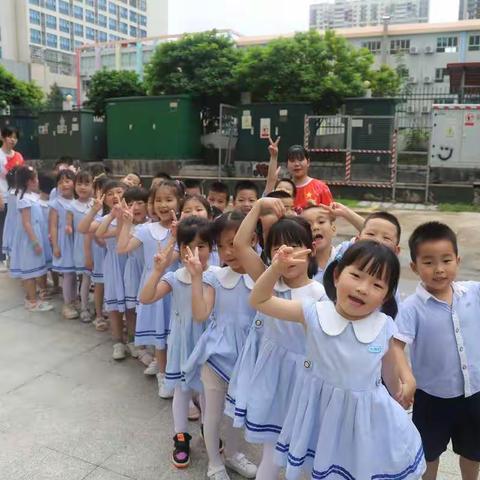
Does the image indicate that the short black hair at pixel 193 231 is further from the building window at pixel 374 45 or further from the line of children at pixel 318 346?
the building window at pixel 374 45

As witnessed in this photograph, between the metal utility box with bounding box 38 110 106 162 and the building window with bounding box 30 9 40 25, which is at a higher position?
the building window with bounding box 30 9 40 25

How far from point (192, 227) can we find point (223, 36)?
14.7 meters

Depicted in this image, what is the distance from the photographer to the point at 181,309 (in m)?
2.54

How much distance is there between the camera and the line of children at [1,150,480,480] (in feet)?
5.41

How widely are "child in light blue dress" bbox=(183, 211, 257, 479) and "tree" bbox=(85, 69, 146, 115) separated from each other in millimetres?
15920

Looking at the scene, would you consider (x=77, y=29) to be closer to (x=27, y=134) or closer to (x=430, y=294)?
(x=27, y=134)

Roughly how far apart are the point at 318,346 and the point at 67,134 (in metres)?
15.1

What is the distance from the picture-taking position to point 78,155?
15383 mm

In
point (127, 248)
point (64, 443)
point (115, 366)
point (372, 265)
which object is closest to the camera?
point (372, 265)

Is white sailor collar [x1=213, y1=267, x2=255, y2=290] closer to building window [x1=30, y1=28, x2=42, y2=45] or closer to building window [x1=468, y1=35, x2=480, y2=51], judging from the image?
building window [x1=468, y1=35, x2=480, y2=51]

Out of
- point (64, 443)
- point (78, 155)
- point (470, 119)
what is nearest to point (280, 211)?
point (64, 443)

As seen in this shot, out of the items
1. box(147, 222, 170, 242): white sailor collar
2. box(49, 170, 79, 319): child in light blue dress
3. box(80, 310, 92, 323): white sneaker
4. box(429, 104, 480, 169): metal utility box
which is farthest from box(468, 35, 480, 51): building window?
box(147, 222, 170, 242): white sailor collar

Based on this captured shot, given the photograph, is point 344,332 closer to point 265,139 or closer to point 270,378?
point 270,378

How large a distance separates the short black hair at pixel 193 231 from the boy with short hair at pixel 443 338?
91 cm
